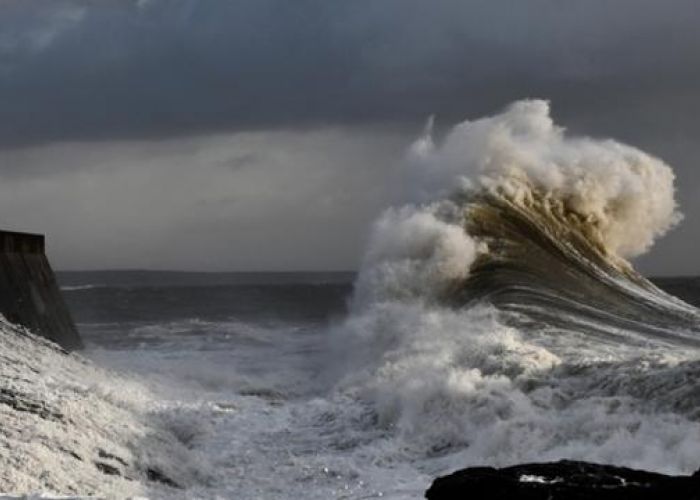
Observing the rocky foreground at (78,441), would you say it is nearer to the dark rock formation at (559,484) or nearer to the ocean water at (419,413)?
the ocean water at (419,413)

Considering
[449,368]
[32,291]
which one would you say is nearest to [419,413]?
[449,368]

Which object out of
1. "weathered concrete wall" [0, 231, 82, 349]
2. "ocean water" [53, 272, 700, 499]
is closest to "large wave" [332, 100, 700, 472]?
"ocean water" [53, 272, 700, 499]

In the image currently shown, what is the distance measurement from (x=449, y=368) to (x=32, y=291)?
8092mm

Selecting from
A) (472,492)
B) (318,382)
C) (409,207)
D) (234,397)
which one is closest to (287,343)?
(409,207)

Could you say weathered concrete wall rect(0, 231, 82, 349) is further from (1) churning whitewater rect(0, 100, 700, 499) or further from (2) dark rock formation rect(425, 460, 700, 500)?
(2) dark rock formation rect(425, 460, 700, 500)

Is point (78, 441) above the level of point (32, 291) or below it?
below

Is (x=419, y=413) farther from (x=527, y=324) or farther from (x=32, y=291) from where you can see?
(x=32, y=291)

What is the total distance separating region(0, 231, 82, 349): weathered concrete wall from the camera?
51.5 feet

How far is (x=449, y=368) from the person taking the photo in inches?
453

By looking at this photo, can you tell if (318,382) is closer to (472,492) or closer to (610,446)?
(610,446)

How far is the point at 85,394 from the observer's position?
10609mm

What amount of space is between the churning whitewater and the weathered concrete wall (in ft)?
3.78

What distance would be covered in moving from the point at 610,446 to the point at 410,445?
6.93 ft

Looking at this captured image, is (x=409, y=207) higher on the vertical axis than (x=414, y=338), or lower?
higher
